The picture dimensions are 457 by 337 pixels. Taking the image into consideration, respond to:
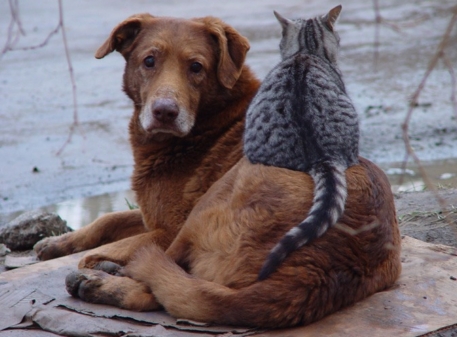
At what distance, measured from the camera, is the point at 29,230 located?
6023 millimetres

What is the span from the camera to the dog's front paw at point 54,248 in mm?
5438

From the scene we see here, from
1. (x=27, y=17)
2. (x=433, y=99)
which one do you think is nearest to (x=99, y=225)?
(x=433, y=99)

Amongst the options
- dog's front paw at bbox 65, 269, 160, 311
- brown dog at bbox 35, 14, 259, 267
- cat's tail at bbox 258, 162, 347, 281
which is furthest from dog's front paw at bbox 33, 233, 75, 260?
cat's tail at bbox 258, 162, 347, 281

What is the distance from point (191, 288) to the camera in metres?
3.83

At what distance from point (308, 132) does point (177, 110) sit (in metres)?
1.01

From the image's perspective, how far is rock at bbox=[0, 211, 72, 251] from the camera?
19.7ft

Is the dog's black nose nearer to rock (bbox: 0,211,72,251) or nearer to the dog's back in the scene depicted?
the dog's back

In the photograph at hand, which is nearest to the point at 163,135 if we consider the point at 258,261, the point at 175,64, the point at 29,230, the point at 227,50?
the point at 175,64

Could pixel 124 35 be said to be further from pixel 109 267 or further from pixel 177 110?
pixel 109 267

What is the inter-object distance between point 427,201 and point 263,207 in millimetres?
2827

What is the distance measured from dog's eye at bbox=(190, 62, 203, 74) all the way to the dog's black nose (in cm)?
35

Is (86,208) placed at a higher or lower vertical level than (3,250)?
lower

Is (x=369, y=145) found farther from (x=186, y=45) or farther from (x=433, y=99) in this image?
(x=186, y=45)

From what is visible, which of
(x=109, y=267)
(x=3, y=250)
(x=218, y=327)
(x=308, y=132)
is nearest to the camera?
(x=218, y=327)
